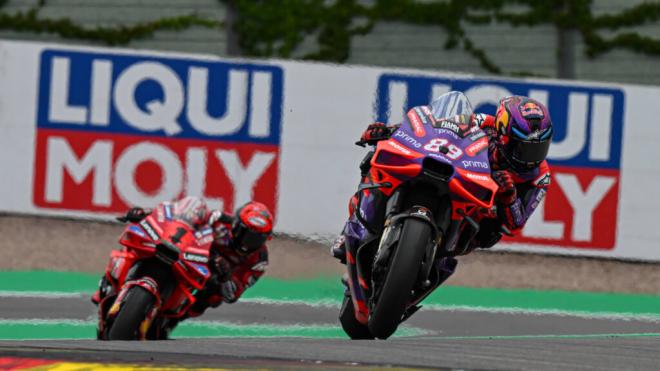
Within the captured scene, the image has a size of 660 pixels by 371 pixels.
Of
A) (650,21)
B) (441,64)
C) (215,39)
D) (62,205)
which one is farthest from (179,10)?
(650,21)

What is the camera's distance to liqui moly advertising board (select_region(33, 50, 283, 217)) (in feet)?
37.1

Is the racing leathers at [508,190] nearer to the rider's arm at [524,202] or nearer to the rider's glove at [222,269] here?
the rider's arm at [524,202]

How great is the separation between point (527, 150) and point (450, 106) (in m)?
0.48

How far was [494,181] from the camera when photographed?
22.3 feet

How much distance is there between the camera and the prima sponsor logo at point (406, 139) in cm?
662

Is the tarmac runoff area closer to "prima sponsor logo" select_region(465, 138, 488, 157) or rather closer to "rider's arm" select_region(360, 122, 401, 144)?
"prima sponsor logo" select_region(465, 138, 488, 157)

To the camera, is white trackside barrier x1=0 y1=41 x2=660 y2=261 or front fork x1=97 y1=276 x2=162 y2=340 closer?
front fork x1=97 y1=276 x2=162 y2=340

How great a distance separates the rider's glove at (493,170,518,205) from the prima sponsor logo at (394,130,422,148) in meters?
0.54

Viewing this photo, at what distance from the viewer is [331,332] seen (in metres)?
9.45

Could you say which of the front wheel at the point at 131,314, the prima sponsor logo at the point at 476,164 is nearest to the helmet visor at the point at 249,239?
the front wheel at the point at 131,314

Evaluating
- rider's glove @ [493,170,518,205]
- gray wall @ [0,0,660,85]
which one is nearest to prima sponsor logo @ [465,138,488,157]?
rider's glove @ [493,170,518,205]

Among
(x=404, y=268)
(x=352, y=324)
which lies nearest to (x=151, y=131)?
(x=352, y=324)

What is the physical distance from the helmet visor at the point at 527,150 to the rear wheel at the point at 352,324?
1.33 m

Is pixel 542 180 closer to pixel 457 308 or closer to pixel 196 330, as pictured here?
pixel 196 330
